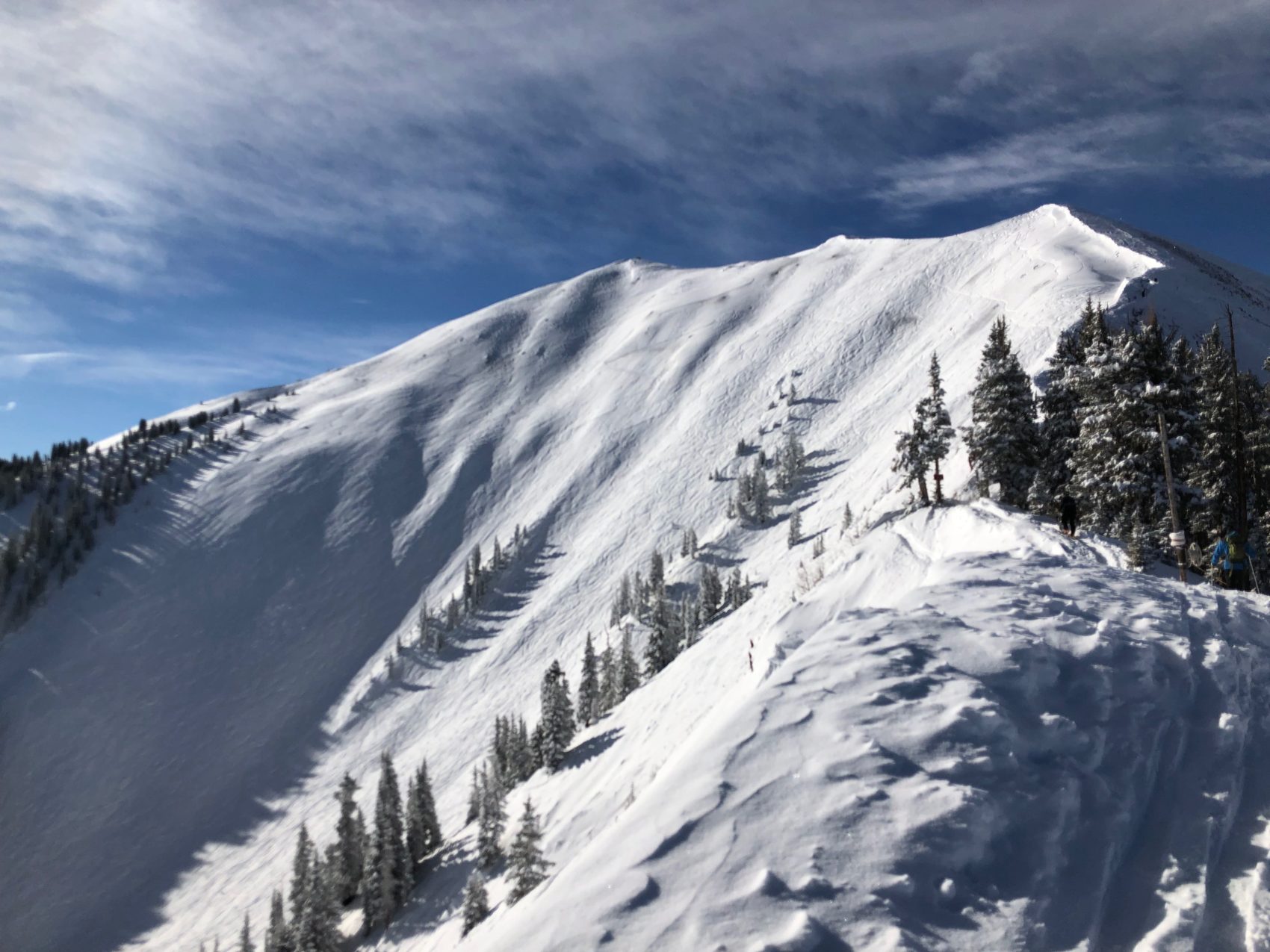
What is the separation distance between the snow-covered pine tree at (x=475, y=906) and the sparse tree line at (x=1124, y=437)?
29312 millimetres

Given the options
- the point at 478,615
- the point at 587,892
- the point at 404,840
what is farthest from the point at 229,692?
the point at 587,892

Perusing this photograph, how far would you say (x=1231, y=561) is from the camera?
18.5 metres

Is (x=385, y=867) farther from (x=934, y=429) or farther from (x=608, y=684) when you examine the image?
(x=934, y=429)

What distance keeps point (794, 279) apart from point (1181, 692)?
560 feet

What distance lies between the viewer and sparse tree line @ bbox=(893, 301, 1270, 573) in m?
28.3

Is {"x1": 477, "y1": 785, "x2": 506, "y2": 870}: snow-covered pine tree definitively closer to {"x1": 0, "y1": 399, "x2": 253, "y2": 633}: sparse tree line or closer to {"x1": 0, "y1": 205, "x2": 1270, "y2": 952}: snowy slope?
{"x1": 0, "y1": 205, "x2": 1270, "y2": 952}: snowy slope

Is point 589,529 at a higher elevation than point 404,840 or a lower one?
higher

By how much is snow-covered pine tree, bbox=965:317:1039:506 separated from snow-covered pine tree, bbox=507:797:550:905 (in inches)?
1021

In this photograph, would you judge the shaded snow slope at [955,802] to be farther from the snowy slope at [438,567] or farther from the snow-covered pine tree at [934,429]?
the snow-covered pine tree at [934,429]

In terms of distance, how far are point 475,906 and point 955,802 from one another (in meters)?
32.0

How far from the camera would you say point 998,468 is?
109 ft

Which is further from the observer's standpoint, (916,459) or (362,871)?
(362,871)

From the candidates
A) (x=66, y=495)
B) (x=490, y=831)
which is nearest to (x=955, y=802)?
(x=490, y=831)

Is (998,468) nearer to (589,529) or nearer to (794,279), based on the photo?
(589,529)
